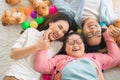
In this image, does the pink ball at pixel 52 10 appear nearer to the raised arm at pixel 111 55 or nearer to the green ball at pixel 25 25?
the green ball at pixel 25 25

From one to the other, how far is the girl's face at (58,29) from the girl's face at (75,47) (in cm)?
6

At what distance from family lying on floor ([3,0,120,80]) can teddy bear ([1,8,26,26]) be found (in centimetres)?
9

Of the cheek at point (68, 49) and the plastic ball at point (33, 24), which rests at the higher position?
the plastic ball at point (33, 24)

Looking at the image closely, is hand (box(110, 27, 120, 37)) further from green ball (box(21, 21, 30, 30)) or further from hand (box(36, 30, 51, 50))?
green ball (box(21, 21, 30, 30))

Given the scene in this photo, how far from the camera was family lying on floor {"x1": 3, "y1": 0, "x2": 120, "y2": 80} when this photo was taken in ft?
3.93

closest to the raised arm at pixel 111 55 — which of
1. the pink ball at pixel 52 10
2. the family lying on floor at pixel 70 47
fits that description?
the family lying on floor at pixel 70 47

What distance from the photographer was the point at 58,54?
132 centimetres

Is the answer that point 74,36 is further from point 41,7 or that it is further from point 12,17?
point 12,17

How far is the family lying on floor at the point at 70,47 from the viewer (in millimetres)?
1197

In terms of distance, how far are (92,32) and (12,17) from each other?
1.42 ft

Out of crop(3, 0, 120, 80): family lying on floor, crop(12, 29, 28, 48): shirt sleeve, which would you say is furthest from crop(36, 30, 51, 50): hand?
crop(12, 29, 28, 48): shirt sleeve

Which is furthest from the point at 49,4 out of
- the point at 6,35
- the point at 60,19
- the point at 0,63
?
the point at 0,63

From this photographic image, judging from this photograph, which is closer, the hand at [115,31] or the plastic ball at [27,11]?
the hand at [115,31]

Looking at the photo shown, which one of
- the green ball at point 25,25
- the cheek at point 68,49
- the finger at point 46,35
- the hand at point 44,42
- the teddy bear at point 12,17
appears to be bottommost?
the cheek at point 68,49
